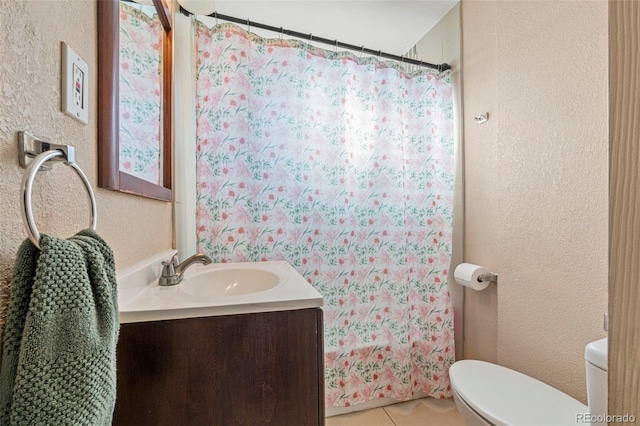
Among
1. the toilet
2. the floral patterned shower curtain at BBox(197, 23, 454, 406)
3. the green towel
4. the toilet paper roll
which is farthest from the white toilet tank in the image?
the green towel

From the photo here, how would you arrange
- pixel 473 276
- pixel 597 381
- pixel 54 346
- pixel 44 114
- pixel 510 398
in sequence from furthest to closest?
pixel 473 276
pixel 510 398
pixel 597 381
pixel 44 114
pixel 54 346

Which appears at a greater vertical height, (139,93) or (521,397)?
(139,93)

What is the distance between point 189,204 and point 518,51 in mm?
1730

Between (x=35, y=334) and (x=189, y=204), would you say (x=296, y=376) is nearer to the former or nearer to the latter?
(x=35, y=334)

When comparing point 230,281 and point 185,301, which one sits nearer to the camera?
point 185,301

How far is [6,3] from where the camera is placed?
1.29 feet

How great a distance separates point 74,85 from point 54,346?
474mm

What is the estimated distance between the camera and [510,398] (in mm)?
1079

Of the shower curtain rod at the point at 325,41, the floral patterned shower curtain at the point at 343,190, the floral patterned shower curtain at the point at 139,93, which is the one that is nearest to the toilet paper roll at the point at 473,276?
the floral patterned shower curtain at the point at 343,190

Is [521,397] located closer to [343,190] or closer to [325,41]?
[343,190]

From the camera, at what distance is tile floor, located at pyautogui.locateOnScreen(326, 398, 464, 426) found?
1553 millimetres

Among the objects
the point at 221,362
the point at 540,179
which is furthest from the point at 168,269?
the point at 540,179

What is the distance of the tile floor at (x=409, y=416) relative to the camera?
1.55 metres

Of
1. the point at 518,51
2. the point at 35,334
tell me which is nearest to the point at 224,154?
the point at 35,334
